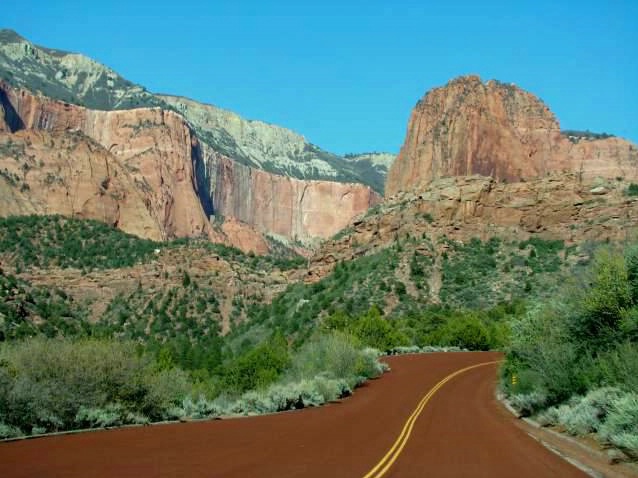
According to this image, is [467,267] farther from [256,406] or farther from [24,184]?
[24,184]

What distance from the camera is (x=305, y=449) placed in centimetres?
1562

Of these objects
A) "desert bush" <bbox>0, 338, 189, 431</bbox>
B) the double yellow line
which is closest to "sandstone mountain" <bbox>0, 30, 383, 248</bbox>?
the double yellow line

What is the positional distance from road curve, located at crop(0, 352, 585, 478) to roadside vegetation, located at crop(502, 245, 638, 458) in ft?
4.18

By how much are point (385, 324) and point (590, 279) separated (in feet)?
121

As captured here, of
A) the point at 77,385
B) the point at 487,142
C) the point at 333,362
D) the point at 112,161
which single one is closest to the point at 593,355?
the point at 77,385

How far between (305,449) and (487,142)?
9531 cm

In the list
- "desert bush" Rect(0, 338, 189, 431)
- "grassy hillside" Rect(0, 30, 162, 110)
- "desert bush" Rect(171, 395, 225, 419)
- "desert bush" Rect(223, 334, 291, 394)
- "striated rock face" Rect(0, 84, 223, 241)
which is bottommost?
"desert bush" Rect(223, 334, 291, 394)

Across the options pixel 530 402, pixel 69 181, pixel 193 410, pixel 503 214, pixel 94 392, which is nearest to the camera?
pixel 94 392

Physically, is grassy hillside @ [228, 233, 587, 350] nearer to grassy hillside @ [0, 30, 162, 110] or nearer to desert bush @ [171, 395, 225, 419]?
desert bush @ [171, 395, 225, 419]

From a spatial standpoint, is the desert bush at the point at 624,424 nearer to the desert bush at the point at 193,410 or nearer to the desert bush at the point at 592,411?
the desert bush at the point at 592,411

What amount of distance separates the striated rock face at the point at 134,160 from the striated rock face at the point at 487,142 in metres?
47.1

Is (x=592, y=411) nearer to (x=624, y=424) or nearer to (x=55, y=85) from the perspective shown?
(x=624, y=424)

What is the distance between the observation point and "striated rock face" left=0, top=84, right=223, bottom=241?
12612 cm

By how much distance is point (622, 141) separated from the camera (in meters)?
131
